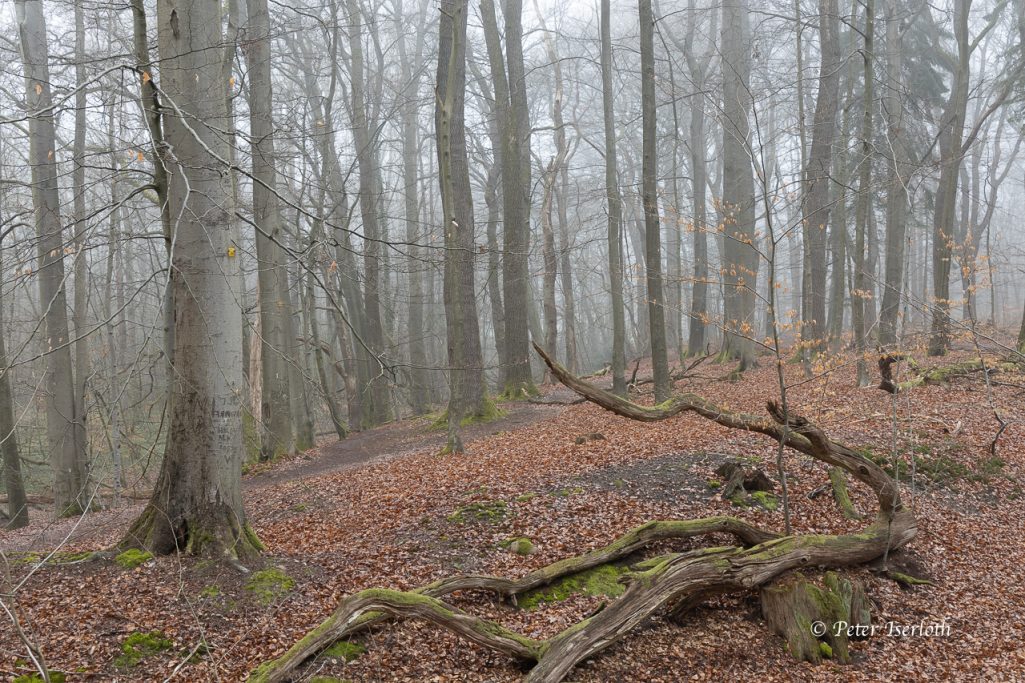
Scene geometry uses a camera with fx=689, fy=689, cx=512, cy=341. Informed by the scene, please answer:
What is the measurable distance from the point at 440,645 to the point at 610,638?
4.25 feet

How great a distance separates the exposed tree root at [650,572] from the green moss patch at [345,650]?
0.45ft

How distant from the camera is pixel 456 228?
9422mm

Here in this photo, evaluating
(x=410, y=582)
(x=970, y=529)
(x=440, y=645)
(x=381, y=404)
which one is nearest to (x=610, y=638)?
(x=440, y=645)

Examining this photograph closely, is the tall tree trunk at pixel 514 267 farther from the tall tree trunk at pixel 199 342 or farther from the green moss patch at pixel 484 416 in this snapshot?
the tall tree trunk at pixel 199 342

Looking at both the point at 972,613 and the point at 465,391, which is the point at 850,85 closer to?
the point at 465,391

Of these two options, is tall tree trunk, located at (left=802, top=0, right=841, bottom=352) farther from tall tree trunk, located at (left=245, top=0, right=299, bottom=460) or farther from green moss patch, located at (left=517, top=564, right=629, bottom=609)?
tall tree trunk, located at (left=245, top=0, right=299, bottom=460)

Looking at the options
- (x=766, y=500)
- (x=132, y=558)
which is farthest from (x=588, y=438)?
(x=132, y=558)

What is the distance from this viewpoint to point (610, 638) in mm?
5199

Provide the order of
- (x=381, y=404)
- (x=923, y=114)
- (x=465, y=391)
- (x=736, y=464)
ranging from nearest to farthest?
(x=736, y=464) < (x=465, y=391) < (x=381, y=404) < (x=923, y=114)

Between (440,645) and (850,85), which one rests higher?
(850,85)

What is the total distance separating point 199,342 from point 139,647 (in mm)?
2313

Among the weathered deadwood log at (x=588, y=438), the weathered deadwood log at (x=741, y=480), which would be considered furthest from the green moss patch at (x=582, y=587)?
the weathered deadwood log at (x=588, y=438)

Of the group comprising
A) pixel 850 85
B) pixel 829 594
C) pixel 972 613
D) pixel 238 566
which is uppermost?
pixel 850 85

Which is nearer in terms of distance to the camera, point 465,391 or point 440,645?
point 440,645
